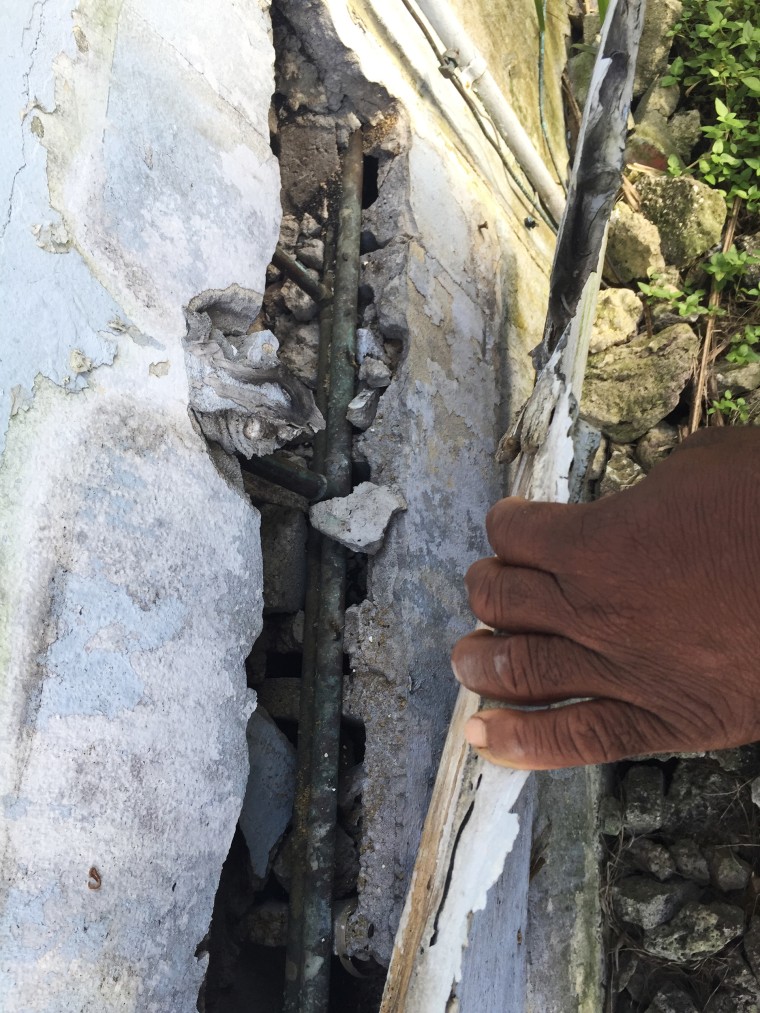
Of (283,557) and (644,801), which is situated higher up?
(283,557)

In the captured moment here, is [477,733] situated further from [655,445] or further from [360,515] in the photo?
[655,445]

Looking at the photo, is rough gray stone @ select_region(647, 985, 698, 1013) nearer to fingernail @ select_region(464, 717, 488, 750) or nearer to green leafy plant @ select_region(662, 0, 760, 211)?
fingernail @ select_region(464, 717, 488, 750)

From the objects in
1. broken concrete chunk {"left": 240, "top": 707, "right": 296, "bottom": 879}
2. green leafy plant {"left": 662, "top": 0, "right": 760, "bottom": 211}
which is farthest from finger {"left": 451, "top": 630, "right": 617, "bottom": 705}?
green leafy plant {"left": 662, "top": 0, "right": 760, "bottom": 211}

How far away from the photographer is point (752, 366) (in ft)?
9.58

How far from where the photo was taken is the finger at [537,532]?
50.1 inches

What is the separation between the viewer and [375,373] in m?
2.06

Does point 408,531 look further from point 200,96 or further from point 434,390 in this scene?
point 200,96

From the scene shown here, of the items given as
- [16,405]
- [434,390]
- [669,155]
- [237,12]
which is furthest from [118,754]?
[669,155]

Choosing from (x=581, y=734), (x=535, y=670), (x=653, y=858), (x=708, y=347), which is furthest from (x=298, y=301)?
(x=653, y=858)

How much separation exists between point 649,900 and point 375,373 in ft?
5.78

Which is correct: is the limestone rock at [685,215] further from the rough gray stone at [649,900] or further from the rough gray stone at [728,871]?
the rough gray stone at [649,900]

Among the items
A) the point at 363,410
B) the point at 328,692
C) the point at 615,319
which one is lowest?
the point at 328,692

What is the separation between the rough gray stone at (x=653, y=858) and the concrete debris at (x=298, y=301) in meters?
1.95

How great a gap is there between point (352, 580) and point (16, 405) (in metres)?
1.06
